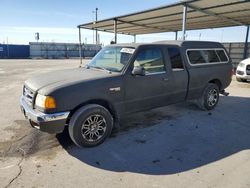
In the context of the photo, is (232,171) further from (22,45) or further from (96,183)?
(22,45)

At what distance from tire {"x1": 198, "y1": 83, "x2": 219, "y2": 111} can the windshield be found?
2.77 m

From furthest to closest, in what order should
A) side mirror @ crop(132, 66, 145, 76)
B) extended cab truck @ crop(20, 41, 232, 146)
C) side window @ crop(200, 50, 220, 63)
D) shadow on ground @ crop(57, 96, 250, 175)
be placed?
side window @ crop(200, 50, 220, 63), side mirror @ crop(132, 66, 145, 76), extended cab truck @ crop(20, 41, 232, 146), shadow on ground @ crop(57, 96, 250, 175)

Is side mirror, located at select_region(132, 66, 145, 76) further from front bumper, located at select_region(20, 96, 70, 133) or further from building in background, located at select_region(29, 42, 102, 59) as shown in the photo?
building in background, located at select_region(29, 42, 102, 59)

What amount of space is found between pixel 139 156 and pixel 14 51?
43742 millimetres

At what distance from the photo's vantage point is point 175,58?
553cm

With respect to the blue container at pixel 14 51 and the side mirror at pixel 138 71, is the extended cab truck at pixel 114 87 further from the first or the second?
the blue container at pixel 14 51

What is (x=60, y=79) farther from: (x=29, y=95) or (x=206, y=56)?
(x=206, y=56)

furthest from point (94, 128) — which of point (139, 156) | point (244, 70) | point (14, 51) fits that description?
point (14, 51)

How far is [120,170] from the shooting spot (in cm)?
346

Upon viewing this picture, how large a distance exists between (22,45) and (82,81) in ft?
140

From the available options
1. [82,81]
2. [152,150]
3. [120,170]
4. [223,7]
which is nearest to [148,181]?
[120,170]

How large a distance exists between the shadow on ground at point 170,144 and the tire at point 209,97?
33cm

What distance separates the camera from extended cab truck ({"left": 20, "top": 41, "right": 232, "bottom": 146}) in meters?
3.84

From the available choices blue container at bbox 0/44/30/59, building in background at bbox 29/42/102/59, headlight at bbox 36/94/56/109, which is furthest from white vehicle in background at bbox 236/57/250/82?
blue container at bbox 0/44/30/59
